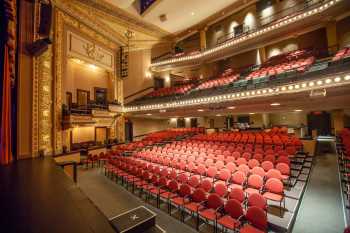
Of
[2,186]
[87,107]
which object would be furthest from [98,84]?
[2,186]

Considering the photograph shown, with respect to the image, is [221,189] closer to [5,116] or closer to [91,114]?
Result: [5,116]

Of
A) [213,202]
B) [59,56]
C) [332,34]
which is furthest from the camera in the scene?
[332,34]

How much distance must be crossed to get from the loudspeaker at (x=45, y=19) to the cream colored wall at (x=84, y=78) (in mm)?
4378

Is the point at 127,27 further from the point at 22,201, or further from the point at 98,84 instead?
the point at 22,201

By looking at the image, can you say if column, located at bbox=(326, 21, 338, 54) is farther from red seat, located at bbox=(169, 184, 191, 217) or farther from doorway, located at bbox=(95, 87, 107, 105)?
doorway, located at bbox=(95, 87, 107, 105)

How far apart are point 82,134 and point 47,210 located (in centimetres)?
916

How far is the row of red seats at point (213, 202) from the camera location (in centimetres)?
268

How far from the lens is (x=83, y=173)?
6.89m

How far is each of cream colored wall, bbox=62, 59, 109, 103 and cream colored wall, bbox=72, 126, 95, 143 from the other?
1671 millimetres

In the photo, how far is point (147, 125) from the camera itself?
47.4ft

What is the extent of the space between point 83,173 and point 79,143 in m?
3.28

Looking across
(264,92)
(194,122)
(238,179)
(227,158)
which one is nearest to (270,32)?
(264,92)

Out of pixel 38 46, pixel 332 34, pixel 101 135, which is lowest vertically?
pixel 101 135

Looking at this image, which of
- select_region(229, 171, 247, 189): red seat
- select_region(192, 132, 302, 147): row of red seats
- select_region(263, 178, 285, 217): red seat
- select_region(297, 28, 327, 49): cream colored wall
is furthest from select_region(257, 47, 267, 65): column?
select_region(263, 178, 285, 217): red seat
